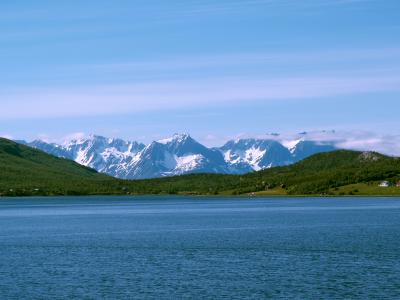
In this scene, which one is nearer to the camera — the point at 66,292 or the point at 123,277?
the point at 66,292

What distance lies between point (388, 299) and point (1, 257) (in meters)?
62.1

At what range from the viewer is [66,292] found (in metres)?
80.9

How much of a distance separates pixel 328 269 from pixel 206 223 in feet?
316

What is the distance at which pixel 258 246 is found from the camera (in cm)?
12319

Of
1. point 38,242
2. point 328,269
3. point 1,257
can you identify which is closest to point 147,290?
point 328,269

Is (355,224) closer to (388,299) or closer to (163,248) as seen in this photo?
(163,248)

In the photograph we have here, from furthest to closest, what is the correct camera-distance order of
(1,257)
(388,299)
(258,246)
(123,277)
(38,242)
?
(38,242), (258,246), (1,257), (123,277), (388,299)

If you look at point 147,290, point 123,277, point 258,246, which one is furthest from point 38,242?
point 147,290

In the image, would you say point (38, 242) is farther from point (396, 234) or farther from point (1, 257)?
point (396, 234)

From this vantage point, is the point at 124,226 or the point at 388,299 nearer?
the point at 388,299

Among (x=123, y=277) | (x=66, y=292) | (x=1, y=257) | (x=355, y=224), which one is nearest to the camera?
(x=66, y=292)

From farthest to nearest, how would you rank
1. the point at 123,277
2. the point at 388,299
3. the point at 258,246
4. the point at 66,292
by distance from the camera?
1. the point at 258,246
2. the point at 123,277
3. the point at 66,292
4. the point at 388,299

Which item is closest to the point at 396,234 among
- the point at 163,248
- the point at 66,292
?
the point at 163,248

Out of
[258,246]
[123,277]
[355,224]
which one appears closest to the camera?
[123,277]
